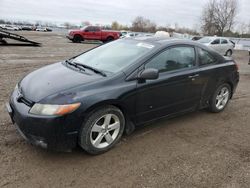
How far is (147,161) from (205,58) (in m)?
2.43

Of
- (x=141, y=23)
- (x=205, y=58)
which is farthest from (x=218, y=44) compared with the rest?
(x=141, y=23)

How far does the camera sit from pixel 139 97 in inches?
152

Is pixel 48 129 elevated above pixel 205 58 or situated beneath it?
situated beneath

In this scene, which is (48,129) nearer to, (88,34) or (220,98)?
(220,98)

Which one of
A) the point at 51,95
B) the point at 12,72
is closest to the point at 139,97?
the point at 51,95

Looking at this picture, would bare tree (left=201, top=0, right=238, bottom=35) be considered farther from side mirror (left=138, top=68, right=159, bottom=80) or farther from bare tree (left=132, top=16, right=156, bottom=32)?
side mirror (left=138, top=68, right=159, bottom=80)

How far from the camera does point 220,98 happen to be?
18.1ft

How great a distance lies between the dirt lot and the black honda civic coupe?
28 cm

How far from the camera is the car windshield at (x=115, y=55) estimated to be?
4.01 m

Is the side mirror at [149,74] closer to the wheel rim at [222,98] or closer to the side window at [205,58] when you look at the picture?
the side window at [205,58]

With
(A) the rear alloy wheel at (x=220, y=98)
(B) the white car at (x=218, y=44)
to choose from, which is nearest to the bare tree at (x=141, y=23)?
(B) the white car at (x=218, y=44)

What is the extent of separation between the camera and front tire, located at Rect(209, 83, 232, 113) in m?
5.31

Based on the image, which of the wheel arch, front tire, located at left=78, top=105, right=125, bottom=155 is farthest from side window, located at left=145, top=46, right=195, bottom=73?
front tire, located at left=78, top=105, right=125, bottom=155

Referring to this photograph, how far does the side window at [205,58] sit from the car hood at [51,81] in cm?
212
